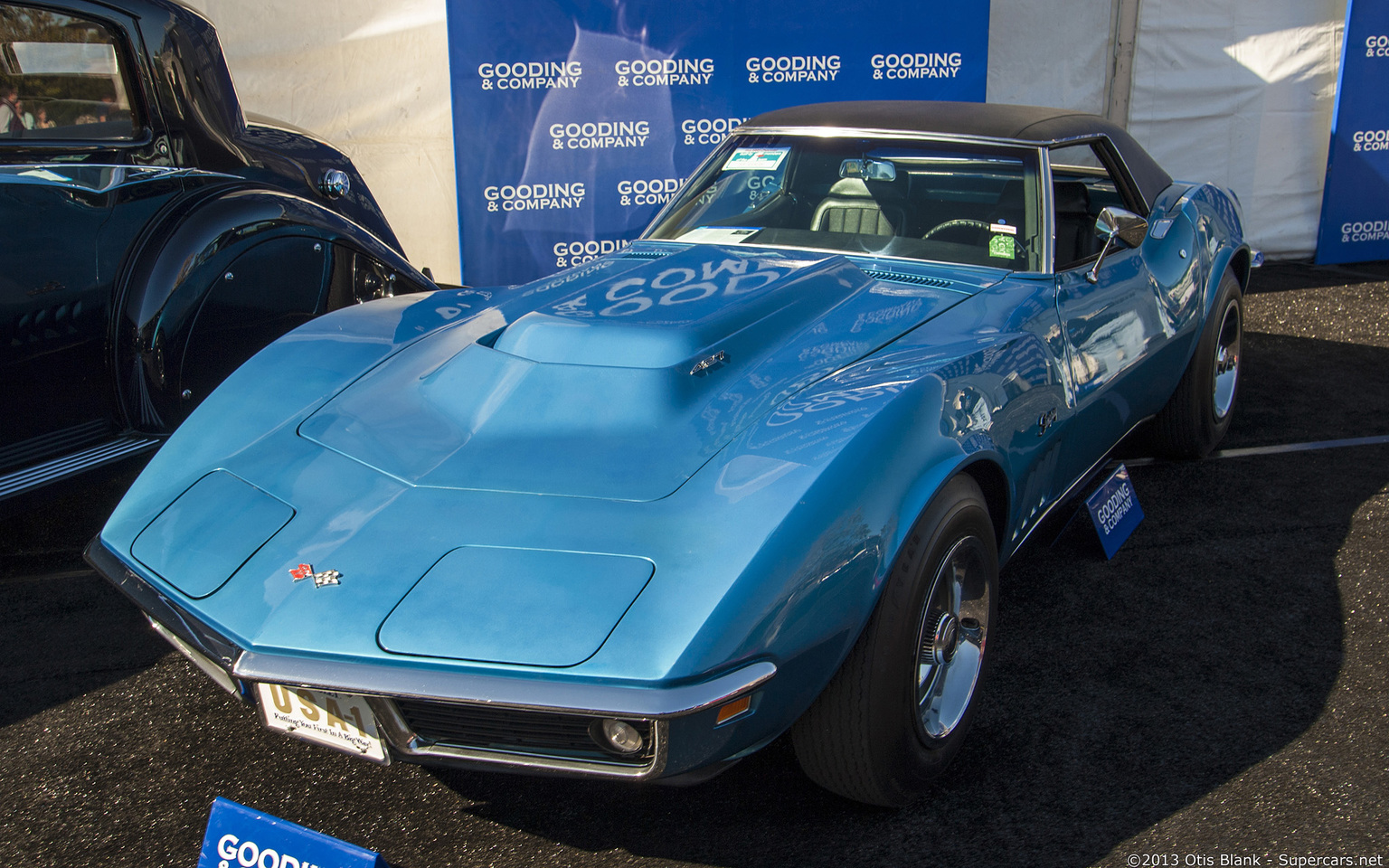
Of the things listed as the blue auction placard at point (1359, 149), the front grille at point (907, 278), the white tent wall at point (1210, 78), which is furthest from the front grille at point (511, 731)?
the blue auction placard at point (1359, 149)

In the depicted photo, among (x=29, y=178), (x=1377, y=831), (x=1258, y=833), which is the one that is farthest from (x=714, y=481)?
(x=29, y=178)

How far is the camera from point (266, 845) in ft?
6.07

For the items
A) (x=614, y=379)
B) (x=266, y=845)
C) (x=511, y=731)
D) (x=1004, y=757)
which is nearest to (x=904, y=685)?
(x=1004, y=757)

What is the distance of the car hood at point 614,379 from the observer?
200 centimetres

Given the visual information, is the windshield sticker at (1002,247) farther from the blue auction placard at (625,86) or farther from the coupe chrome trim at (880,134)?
the blue auction placard at (625,86)

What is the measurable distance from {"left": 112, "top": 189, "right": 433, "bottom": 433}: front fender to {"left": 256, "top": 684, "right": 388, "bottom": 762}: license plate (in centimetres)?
171

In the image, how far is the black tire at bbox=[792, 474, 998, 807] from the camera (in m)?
1.85

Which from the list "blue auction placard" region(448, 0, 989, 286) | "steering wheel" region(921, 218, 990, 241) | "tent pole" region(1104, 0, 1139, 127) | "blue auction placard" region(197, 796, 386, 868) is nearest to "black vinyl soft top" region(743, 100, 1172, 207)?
"steering wheel" region(921, 218, 990, 241)

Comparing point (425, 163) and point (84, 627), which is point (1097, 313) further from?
point (425, 163)

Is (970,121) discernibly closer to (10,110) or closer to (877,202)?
(877,202)

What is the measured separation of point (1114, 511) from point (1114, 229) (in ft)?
2.94

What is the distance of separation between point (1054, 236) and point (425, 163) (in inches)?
205

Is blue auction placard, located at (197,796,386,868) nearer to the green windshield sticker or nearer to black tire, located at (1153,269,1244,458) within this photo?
the green windshield sticker

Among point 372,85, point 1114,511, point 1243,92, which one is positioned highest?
point 372,85
